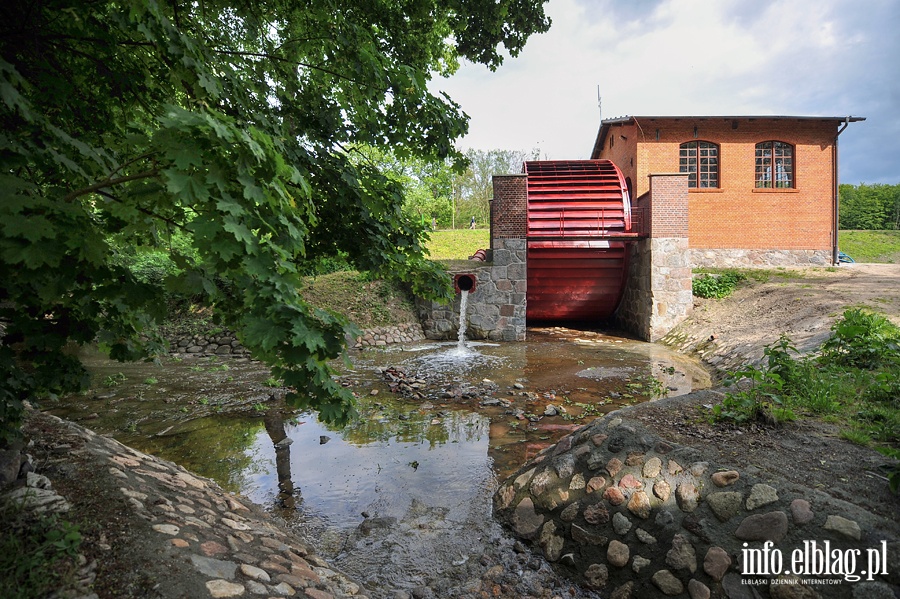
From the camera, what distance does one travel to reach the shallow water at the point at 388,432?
322 centimetres

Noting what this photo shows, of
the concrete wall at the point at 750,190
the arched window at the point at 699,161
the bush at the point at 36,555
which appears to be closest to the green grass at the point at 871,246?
the concrete wall at the point at 750,190

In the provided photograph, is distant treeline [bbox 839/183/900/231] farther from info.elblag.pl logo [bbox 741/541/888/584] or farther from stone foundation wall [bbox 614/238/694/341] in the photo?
info.elblag.pl logo [bbox 741/541/888/584]

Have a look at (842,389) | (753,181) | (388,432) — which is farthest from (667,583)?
(753,181)

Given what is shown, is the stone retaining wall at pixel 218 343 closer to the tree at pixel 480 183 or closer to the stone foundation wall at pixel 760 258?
the stone foundation wall at pixel 760 258

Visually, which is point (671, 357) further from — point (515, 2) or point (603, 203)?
point (515, 2)

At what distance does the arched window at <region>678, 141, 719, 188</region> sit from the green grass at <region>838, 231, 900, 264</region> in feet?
49.0

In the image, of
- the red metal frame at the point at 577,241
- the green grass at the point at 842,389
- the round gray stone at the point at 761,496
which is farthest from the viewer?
the red metal frame at the point at 577,241

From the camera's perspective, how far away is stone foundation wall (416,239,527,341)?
36.1 feet

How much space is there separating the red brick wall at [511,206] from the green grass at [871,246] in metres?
22.4

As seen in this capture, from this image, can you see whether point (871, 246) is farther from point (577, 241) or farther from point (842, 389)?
point (842, 389)

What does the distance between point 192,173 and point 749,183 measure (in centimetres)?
1675

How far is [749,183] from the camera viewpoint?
47.5ft

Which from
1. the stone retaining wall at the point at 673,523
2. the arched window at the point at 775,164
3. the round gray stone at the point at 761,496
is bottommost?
the stone retaining wall at the point at 673,523

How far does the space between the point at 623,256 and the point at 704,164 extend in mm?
5683
